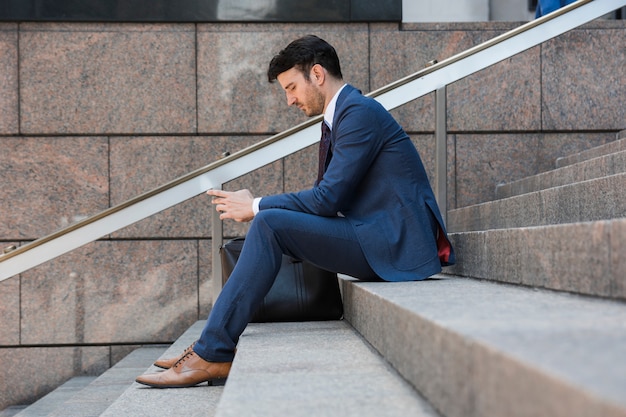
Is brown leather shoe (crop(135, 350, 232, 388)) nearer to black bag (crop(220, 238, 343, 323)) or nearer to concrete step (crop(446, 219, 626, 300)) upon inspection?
black bag (crop(220, 238, 343, 323))

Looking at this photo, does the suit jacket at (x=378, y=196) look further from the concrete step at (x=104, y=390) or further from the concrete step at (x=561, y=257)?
the concrete step at (x=104, y=390)

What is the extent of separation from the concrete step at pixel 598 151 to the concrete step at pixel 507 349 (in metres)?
2.21

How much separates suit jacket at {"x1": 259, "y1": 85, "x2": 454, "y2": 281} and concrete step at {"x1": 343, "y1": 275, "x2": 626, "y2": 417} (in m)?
0.61

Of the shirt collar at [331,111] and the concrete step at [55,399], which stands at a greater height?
the shirt collar at [331,111]

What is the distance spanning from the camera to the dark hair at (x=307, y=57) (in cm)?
349

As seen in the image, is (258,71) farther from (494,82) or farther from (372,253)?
(372,253)

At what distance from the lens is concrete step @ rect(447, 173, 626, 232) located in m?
3.04

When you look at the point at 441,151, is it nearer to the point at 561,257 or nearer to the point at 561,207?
the point at 561,207

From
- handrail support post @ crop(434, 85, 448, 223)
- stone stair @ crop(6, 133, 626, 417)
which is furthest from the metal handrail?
stone stair @ crop(6, 133, 626, 417)

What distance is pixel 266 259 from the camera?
10.0 feet

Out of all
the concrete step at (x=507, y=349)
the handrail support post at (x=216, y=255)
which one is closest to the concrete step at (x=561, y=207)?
the concrete step at (x=507, y=349)

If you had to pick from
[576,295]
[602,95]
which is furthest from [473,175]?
→ [576,295]

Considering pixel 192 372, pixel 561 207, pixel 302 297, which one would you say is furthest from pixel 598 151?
pixel 192 372

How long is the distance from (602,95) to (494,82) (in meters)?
0.91
